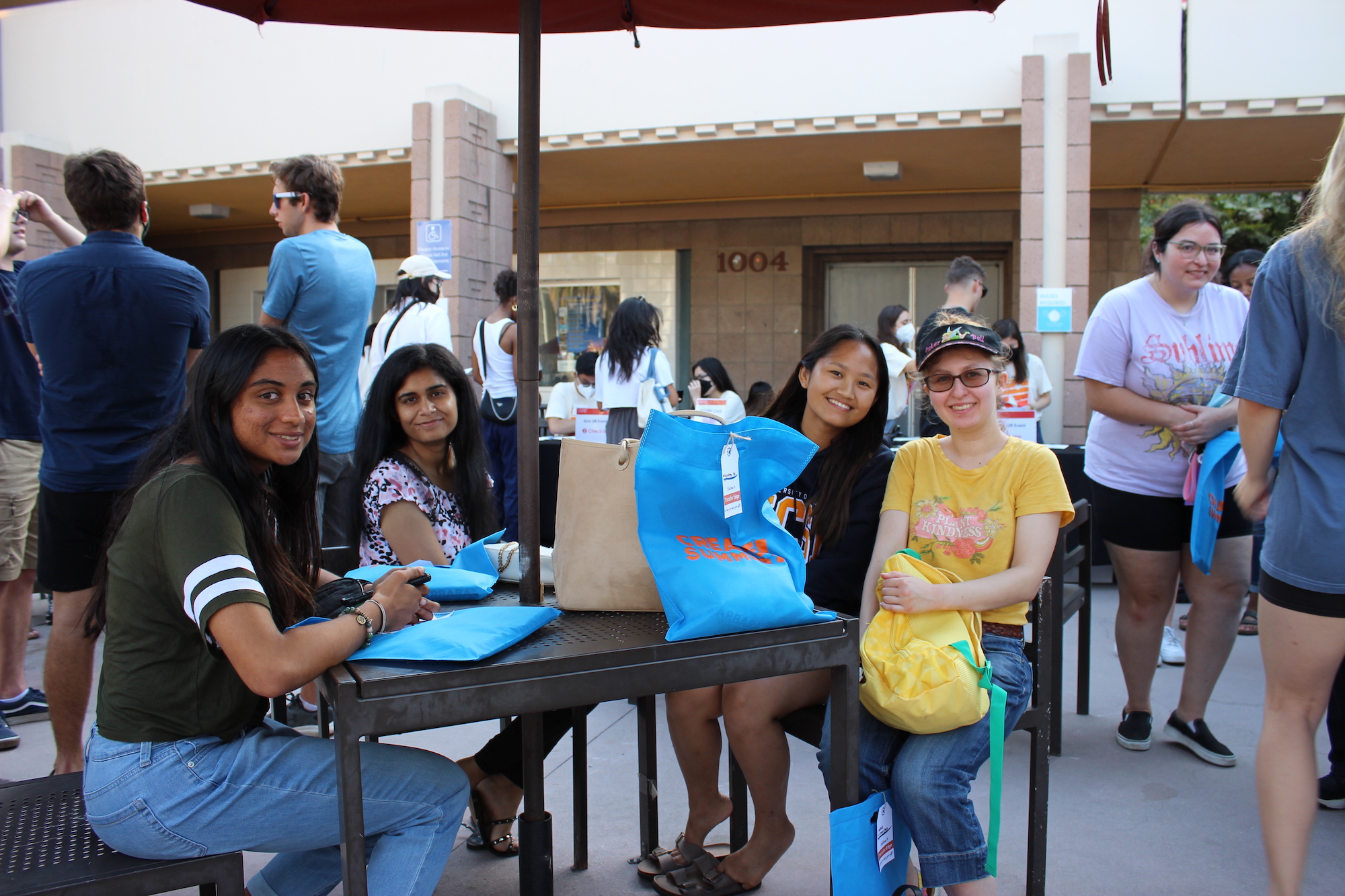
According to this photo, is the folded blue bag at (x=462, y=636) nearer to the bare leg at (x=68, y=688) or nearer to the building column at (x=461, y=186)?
the bare leg at (x=68, y=688)

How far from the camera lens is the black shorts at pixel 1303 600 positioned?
6.42 feet

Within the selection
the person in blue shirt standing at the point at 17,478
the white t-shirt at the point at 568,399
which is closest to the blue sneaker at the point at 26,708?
the person in blue shirt standing at the point at 17,478

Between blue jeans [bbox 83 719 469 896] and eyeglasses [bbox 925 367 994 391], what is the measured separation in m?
1.41

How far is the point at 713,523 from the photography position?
1.67 m

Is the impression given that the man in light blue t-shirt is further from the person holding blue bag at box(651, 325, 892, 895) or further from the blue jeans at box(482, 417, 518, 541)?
the blue jeans at box(482, 417, 518, 541)

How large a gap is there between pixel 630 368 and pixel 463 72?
475 centimetres

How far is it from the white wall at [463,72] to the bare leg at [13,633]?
629 centimetres

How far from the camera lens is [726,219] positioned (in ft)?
36.4

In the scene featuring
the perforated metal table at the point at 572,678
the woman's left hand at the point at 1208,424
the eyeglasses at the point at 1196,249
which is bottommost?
the perforated metal table at the point at 572,678

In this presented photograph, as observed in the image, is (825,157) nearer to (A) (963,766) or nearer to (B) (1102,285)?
(B) (1102,285)

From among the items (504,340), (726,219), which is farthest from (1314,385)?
(726,219)

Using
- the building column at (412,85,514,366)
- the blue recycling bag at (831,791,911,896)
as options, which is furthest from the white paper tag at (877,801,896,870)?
the building column at (412,85,514,366)

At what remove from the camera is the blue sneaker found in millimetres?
3654

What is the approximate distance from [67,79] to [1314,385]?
12.5 meters
